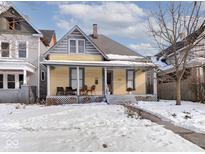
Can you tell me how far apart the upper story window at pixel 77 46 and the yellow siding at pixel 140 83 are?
517cm

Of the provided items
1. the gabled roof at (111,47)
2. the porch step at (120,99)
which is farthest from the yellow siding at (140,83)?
the porch step at (120,99)

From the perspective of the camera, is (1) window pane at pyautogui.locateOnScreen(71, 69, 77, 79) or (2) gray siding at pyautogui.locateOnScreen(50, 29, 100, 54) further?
(1) window pane at pyautogui.locateOnScreen(71, 69, 77, 79)

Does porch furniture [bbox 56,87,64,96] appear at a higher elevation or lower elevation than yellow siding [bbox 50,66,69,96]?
lower

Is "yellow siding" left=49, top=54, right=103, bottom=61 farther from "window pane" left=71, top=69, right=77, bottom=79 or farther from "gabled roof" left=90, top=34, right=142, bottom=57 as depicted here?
"gabled roof" left=90, top=34, right=142, bottom=57

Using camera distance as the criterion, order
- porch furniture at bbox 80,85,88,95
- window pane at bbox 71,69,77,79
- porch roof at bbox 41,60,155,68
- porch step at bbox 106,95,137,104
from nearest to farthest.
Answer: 1. porch step at bbox 106,95,137,104
2. porch roof at bbox 41,60,155,68
3. porch furniture at bbox 80,85,88,95
4. window pane at bbox 71,69,77,79

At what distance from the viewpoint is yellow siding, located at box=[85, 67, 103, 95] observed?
24.7 metres

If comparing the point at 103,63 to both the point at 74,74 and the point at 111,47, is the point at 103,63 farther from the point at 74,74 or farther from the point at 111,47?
the point at 111,47

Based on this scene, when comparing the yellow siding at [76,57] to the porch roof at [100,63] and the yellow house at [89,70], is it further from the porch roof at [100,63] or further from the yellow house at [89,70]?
the porch roof at [100,63]

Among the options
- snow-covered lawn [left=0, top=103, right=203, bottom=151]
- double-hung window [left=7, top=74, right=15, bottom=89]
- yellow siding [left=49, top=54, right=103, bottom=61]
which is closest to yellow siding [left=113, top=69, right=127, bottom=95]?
yellow siding [left=49, top=54, right=103, bottom=61]

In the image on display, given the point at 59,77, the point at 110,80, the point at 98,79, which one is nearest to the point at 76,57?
the point at 59,77

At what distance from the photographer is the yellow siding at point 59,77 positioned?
2398 cm

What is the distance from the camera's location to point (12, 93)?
22922 mm

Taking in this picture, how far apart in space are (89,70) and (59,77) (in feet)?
8.26

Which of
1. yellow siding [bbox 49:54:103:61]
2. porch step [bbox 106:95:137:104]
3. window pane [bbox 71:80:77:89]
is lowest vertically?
porch step [bbox 106:95:137:104]
